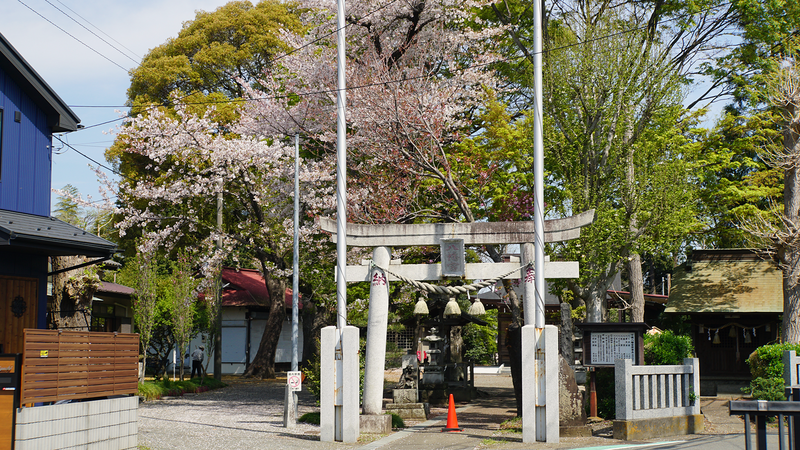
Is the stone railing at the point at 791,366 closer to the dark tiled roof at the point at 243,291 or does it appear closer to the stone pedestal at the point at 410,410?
the stone pedestal at the point at 410,410

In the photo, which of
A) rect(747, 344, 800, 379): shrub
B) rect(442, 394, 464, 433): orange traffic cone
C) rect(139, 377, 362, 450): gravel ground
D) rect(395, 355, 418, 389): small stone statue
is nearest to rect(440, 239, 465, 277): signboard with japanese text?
rect(442, 394, 464, 433): orange traffic cone

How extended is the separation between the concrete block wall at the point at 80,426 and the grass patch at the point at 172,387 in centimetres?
1224

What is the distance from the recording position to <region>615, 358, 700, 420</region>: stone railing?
1320 centimetres

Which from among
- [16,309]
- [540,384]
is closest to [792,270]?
[540,384]

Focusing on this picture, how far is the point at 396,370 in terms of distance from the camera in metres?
38.8

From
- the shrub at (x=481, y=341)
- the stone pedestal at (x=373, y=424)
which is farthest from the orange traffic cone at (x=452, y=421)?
the shrub at (x=481, y=341)

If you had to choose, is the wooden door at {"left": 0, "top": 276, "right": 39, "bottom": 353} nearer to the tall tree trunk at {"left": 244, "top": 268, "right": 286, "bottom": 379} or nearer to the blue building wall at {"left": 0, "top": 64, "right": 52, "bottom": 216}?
the blue building wall at {"left": 0, "top": 64, "right": 52, "bottom": 216}

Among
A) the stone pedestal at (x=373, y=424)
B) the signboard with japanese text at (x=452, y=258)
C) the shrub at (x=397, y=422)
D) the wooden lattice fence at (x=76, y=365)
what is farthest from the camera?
the shrub at (x=397, y=422)

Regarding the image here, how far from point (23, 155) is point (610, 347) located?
43.5ft

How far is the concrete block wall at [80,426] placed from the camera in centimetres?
986

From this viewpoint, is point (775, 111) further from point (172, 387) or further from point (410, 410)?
point (172, 387)

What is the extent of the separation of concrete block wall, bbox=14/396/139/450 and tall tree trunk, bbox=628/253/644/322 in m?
16.9

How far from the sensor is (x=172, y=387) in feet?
83.8

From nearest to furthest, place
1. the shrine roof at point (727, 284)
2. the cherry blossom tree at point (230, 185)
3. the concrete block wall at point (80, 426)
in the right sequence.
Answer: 1. the concrete block wall at point (80, 426)
2. the shrine roof at point (727, 284)
3. the cherry blossom tree at point (230, 185)
